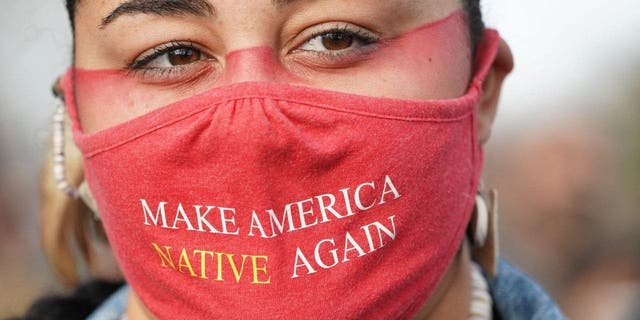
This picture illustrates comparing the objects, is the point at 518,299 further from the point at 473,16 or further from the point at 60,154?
the point at 60,154

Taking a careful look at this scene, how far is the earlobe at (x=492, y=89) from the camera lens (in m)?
2.26

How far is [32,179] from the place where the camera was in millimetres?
5160

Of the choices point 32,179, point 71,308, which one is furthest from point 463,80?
point 32,179

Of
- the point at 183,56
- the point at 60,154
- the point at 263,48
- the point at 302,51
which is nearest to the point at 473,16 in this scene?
the point at 302,51

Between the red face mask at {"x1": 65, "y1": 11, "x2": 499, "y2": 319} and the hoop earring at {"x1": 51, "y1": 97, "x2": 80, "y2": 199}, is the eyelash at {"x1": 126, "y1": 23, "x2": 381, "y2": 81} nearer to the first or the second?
the red face mask at {"x1": 65, "y1": 11, "x2": 499, "y2": 319}

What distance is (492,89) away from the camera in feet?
7.56

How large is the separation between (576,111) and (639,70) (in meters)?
0.62

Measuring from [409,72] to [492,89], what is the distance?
1.46 ft

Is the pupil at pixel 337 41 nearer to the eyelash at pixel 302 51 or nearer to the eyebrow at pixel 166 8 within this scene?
the eyelash at pixel 302 51

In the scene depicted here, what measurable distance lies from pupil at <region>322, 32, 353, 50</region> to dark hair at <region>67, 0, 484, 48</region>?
1.26 feet

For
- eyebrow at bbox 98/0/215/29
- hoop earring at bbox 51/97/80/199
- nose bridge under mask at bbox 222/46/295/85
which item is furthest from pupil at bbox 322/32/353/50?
hoop earring at bbox 51/97/80/199

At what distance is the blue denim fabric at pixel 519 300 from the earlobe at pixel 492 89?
1.55 feet

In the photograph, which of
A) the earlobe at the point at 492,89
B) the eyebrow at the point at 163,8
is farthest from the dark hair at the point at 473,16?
the eyebrow at the point at 163,8

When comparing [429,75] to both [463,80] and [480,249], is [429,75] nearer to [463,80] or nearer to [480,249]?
[463,80]
